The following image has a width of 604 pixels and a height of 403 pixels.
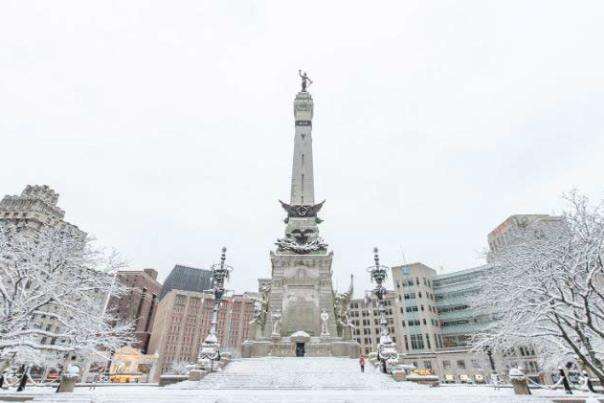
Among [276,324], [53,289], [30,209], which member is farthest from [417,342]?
[30,209]

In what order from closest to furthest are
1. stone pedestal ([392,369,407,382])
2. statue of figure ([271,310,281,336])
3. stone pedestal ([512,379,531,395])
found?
stone pedestal ([512,379,531,395]) → stone pedestal ([392,369,407,382]) → statue of figure ([271,310,281,336])

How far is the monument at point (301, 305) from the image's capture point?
28.0 meters

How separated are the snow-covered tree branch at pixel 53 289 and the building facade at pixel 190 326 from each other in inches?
3192

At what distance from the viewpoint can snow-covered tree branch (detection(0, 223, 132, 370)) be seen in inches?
612

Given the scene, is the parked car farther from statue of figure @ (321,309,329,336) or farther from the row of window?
statue of figure @ (321,309,329,336)

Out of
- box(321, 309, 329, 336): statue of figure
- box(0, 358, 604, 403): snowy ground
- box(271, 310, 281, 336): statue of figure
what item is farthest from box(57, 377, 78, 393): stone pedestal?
box(321, 309, 329, 336): statue of figure

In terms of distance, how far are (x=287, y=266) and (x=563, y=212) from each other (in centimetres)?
2249

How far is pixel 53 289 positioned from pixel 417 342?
65091mm

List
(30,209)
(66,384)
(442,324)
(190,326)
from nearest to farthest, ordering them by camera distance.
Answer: (66,384)
(30,209)
(442,324)
(190,326)

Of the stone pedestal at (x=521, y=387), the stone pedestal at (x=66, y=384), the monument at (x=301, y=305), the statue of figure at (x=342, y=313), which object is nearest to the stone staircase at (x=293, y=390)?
the stone pedestal at (x=521, y=387)

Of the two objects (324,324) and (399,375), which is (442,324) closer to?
(324,324)

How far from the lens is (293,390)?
16.1 meters

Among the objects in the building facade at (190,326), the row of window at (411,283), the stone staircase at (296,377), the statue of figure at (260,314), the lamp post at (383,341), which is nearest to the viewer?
the stone staircase at (296,377)

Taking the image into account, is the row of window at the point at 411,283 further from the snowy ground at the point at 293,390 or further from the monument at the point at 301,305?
the snowy ground at the point at 293,390
